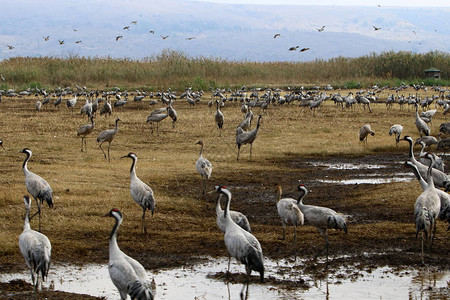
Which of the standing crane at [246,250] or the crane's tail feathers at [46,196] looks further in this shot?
the crane's tail feathers at [46,196]

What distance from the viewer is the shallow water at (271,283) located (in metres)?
8.20

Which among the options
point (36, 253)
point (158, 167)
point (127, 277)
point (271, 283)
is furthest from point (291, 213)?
point (158, 167)

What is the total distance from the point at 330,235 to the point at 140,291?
4.84 m

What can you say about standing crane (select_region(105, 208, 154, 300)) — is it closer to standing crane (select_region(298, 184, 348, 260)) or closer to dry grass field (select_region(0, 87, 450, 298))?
dry grass field (select_region(0, 87, 450, 298))

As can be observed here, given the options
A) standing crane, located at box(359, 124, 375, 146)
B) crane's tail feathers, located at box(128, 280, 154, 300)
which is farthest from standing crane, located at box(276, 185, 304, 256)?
standing crane, located at box(359, 124, 375, 146)

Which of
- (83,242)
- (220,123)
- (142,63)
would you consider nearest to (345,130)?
(220,123)

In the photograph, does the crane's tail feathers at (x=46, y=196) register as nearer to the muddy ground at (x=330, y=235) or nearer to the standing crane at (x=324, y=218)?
the muddy ground at (x=330, y=235)

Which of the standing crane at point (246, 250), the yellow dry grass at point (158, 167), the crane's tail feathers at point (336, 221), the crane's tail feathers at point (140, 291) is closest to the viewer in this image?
the crane's tail feathers at point (140, 291)

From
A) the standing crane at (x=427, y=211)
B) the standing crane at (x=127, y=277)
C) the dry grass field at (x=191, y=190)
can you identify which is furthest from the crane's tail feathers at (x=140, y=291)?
the standing crane at (x=427, y=211)

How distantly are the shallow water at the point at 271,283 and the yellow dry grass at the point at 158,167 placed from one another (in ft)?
2.51

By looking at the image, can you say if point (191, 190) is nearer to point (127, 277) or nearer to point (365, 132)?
point (127, 277)

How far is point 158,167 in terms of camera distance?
54.4 ft

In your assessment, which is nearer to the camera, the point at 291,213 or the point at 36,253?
the point at 36,253

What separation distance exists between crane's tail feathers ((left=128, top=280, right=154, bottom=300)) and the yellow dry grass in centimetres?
263
